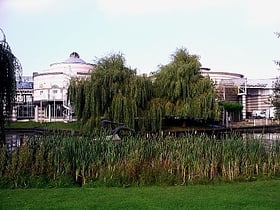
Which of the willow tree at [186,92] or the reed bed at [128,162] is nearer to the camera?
the reed bed at [128,162]

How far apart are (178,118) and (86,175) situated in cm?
2500

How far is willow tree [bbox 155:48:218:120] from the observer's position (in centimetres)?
3594

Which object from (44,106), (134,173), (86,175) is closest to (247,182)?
(134,173)

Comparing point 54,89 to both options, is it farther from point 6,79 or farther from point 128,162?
point 128,162

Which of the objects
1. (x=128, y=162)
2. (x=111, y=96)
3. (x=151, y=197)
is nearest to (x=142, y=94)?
(x=111, y=96)

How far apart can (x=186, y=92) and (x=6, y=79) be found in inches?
891

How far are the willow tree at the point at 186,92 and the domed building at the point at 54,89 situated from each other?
23616 millimetres

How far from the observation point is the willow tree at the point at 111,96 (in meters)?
31.0

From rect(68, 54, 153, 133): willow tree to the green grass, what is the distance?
63.1 feet

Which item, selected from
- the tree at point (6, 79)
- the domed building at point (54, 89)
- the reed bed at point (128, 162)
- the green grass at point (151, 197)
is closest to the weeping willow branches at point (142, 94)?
the tree at point (6, 79)

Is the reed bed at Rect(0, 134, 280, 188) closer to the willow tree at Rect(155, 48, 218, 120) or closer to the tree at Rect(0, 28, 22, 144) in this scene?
the tree at Rect(0, 28, 22, 144)

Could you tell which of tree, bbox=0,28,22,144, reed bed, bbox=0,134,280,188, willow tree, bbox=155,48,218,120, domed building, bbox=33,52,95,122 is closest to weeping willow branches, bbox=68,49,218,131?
willow tree, bbox=155,48,218,120

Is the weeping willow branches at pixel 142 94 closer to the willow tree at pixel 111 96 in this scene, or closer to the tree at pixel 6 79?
the willow tree at pixel 111 96

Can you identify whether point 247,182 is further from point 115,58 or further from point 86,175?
point 115,58
